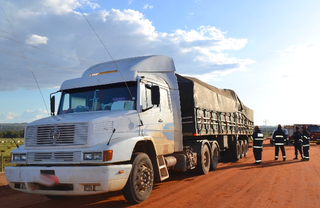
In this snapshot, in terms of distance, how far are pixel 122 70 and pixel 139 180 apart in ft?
9.50

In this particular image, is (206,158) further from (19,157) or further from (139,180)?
(19,157)

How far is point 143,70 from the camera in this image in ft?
25.4

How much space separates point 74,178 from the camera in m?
5.12

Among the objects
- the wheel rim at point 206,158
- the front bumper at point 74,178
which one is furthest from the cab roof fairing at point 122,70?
the wheel rim at point 206,158

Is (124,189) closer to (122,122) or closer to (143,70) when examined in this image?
(122,122)

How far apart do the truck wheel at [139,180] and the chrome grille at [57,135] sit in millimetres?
1150

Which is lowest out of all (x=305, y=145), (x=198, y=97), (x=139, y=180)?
(x=139, y=180)

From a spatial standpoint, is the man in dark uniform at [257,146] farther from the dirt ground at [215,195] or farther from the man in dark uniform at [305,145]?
the dirt ground at [215,195]

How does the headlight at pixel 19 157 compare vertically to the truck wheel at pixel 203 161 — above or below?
above

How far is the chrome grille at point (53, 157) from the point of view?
530cm

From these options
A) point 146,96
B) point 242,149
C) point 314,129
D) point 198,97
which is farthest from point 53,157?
point 314,129

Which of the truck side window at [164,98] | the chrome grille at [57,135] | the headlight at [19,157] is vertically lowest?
the headlight at [19,157]

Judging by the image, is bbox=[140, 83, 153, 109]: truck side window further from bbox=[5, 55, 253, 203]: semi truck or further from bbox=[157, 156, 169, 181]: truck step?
bbox=[157, 156, 169, 181]: truck step

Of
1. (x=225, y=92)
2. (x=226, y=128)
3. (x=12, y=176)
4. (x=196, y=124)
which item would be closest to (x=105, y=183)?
(x=12, y=176)
